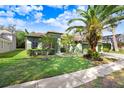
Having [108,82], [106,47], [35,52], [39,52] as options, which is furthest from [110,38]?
[35,52]

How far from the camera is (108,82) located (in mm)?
5352

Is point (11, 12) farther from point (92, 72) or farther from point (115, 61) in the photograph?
point (115, 61)

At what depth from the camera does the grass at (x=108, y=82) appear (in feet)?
16.4

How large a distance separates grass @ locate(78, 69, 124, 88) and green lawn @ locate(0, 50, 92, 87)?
1279 millimetres

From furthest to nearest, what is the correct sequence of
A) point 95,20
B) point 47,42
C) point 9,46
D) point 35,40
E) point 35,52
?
point 9,46 < point 95,20 < point 35,52 < point 35,40 < point 47,42

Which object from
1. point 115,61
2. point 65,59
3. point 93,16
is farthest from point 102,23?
point 65,59

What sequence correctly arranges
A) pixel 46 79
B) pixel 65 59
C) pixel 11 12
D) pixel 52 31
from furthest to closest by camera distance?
pixel 65 59, pixel 52 31, pixel 11 12, pixel 46 79

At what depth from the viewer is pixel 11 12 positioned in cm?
616

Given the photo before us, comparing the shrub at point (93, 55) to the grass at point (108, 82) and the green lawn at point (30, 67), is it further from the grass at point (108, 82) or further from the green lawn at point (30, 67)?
the grass at point (108, 82)

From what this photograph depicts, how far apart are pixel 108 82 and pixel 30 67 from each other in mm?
2964

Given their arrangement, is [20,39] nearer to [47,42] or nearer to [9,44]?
[47,42]

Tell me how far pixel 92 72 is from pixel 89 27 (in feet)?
8.02

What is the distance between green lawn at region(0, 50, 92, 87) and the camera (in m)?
5.24

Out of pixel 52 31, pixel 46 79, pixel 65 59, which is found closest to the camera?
pixel 46 79
